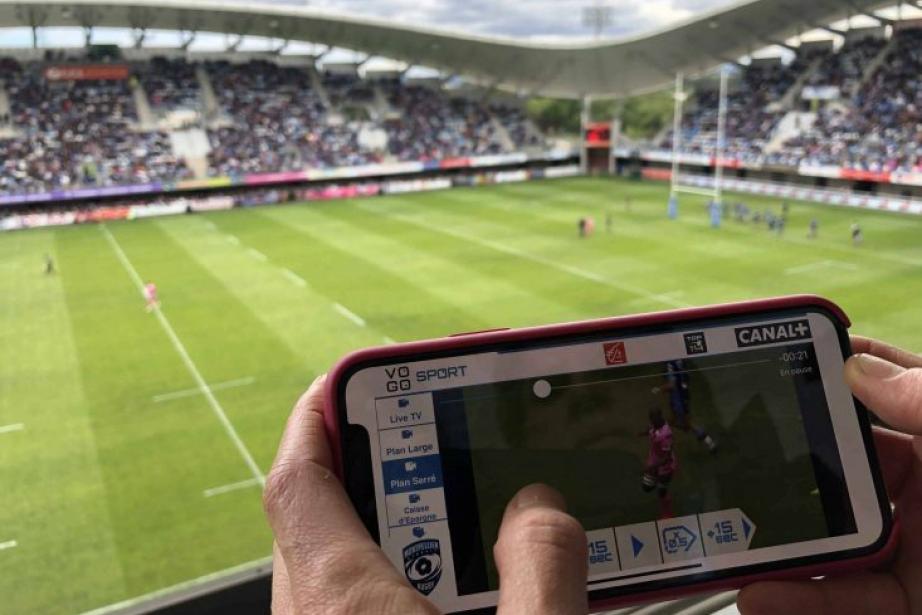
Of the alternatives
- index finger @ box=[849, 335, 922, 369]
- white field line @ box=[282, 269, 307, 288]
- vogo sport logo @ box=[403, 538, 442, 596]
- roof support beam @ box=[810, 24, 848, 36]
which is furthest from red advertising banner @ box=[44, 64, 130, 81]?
index finger @ box=[849, 335, 922, 369]

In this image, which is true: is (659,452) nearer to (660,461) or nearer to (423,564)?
(660,461)

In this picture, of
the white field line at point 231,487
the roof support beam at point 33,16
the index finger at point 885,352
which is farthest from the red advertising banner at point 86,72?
the index finger at point 885,352

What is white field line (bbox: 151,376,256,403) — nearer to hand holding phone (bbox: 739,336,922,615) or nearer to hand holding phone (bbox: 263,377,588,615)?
hand holding phone (bbox: 263,377,588,615)

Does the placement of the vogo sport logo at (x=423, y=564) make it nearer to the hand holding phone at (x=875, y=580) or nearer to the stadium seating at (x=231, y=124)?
the hand holding phone at (x=875, y=580)

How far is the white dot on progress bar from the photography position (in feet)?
5.19

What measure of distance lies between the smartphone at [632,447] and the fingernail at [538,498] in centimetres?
2

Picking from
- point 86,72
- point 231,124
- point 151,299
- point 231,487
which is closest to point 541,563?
point 231,487

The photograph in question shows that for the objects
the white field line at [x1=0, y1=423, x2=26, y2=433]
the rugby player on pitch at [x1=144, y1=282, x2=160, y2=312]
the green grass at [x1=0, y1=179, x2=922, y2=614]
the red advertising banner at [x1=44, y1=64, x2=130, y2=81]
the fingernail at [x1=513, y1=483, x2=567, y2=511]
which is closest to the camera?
the fingernail at [x1=513, y1=483, x2=567, y2=511]

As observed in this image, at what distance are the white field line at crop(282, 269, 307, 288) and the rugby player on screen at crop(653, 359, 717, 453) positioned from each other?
1866 centimetres

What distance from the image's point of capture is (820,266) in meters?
20.5

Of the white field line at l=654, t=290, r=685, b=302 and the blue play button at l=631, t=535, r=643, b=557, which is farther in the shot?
the white field line at l=654, t=290, r=685, b=302

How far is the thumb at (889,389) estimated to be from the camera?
61.2 inches

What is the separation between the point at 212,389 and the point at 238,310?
473cm

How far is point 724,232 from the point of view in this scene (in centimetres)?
2572
